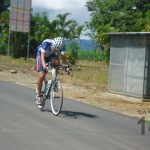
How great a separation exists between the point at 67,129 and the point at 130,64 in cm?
816

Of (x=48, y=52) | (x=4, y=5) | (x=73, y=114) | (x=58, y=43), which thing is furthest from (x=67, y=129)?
(x=4, y=5)

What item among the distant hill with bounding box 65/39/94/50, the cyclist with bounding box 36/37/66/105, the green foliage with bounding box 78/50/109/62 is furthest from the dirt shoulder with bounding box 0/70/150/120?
the distant hill with bounding box 65/39/94/50

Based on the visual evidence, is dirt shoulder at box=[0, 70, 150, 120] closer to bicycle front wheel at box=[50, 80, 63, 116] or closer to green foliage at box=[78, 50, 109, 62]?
bicycle front wheel at box=[50, 80, 63, 116]

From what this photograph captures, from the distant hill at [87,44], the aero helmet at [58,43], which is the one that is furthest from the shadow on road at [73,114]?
the distant hill at [87,44]

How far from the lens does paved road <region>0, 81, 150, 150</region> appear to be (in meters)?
7.24

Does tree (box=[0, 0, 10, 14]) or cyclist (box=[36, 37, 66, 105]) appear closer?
cyclist (box=[36, 37, 66, 105])

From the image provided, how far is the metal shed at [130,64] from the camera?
616 inches

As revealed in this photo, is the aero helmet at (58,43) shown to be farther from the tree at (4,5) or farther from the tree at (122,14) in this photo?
the tree at (4,5)

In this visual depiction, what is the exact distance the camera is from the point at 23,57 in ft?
140

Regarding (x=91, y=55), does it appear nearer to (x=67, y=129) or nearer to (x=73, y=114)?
(x=73, y=114)

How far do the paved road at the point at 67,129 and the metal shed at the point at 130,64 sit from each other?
4218 mm

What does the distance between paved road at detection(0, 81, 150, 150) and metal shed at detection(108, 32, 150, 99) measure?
422cm

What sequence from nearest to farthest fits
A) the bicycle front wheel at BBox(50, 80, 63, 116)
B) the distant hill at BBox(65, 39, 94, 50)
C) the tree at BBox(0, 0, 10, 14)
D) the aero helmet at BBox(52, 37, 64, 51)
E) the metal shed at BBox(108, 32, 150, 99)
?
the aero helmet at BBox(52, 37, 64, 51)
the bicycle front wheel at BBox(50, 80, 63, 116)
the metal shed at BBox(108, 32, 150, 99)
the distant hill at BBox(65, 39, 94, 50)
the tree at BBox(0, 0, 10, 14)

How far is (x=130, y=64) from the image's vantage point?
16266mm
